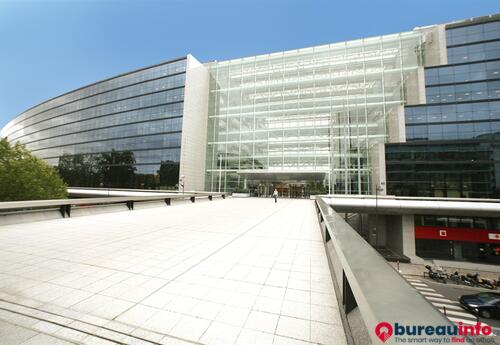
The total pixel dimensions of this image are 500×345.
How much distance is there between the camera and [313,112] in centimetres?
3869

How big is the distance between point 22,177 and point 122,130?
26.8m

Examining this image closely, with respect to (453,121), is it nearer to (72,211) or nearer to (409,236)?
(409,236)

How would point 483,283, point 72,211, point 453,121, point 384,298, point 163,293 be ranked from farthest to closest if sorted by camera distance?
point 453,121 → point 483,283 → point 72,211 → point 163,293 → point 384,298

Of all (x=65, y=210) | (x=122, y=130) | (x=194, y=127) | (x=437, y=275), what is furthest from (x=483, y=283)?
(x=122, y=130)

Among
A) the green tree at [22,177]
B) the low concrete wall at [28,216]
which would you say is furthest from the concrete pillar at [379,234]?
the green tree at [22,177]

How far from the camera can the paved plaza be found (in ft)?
8.88

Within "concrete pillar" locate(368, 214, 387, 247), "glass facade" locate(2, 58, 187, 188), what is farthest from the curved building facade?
"concrete pillar" locate(368, 214, 387, 247)

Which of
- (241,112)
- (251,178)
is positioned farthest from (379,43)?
(251,178)

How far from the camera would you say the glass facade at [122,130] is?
44.0m

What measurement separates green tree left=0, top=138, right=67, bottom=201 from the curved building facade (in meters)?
17.4

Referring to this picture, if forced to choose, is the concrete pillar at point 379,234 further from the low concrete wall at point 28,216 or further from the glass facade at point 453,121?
the low concrete wall at point 28,216

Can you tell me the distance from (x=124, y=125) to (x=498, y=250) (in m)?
67.1

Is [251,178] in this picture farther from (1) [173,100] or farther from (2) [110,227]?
(2) [110,227]
